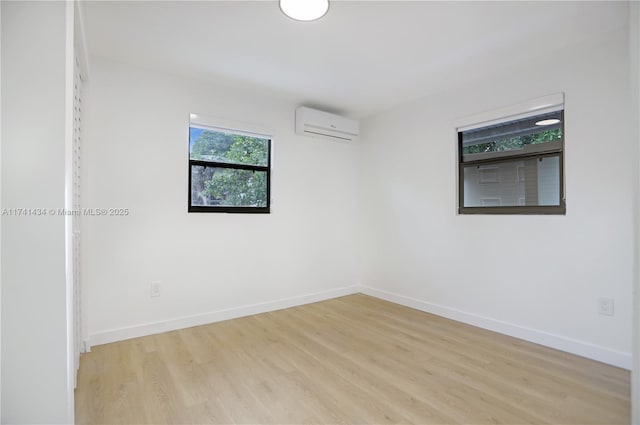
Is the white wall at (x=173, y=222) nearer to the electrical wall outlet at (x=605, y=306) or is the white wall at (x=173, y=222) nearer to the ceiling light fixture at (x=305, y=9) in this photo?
the ceiling light fixture at (x=305, y=9)

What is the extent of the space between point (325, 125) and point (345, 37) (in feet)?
5.10

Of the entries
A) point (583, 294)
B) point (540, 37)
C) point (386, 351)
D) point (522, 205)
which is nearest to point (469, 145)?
point (522, 205)

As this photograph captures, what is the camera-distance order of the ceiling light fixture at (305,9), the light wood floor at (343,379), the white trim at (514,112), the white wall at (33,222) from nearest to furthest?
the white wall at (33,222), the light wood floor at (343,379), the ceiling light fixture at (305,9), the white trim at (514,112)

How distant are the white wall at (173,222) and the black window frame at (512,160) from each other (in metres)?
1.67

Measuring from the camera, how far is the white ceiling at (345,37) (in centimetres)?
208

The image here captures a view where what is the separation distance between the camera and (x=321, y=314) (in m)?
3.51

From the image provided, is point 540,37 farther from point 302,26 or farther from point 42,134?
point 42,134

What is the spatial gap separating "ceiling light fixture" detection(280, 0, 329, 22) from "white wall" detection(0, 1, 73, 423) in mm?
1210

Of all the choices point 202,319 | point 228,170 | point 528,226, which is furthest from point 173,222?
point 528,226

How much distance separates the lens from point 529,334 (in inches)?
109

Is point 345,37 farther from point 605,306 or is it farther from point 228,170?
point 605,306

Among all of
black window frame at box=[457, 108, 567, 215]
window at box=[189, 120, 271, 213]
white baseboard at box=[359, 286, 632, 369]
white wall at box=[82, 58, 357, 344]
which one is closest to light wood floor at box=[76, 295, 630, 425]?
white baseboard at box=[359, 286, 632, 369]

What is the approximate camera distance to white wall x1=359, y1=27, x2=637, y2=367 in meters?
2.35

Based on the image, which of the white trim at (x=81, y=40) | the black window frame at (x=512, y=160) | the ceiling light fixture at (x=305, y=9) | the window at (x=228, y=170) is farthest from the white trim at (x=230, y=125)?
the black window frame at (x=512, y=160)
